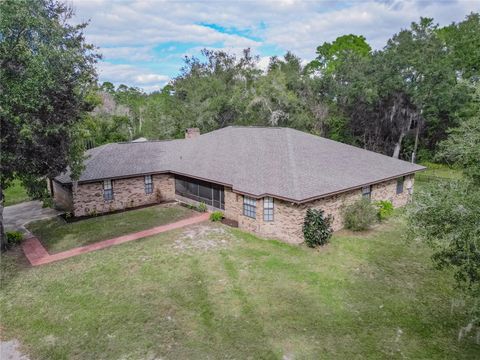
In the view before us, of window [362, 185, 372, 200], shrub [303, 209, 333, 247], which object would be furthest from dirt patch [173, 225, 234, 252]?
window [362, 185, 372, 200]

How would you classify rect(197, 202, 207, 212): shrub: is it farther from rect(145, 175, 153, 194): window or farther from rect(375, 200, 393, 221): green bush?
rect(375, 200, 393, 221): green bush

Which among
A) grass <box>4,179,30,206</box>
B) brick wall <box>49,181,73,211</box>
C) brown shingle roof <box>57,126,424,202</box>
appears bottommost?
grass <box>4,179,30,206</box>

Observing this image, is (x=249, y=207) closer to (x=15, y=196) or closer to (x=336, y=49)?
(x=15, y=196)

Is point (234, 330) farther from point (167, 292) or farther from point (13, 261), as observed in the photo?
point (13, 261)

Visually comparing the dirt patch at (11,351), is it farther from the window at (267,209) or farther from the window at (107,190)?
the window at (107,190)

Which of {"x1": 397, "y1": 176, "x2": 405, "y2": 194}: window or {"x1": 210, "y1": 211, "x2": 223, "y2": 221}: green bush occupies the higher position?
{"x1": 397, "y1": 176, "x2": 405, "y2": 194}: window

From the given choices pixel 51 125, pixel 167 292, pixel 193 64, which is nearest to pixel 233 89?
pixel 193 64
